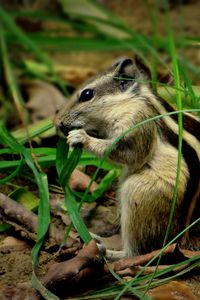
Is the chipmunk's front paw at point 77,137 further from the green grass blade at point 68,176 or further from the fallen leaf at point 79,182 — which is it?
the fallen leaf at point 79,182

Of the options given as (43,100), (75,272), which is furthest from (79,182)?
(43,100)

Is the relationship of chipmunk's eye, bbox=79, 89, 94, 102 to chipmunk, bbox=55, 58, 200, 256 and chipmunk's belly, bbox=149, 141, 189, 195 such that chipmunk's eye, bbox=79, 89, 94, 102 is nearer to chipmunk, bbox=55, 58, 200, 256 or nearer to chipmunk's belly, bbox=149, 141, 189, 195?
chipmunk, bbox=55, 58, 200, 256

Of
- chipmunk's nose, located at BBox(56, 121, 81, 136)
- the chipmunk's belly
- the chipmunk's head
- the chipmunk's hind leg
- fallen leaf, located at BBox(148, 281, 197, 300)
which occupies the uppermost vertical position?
the chipmunk's head

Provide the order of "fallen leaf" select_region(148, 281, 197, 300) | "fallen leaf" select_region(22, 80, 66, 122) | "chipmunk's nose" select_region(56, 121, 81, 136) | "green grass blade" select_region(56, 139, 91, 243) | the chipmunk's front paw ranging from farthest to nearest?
"fallen leaf" select_region(22, 80, 66, 122), "chipmunk's nose" select_region(56, 121, 81, 136), the chipmunk's front paw, "green grass blade" select_region(56, 139, 91, 243), "fallen leaf" select_region(148, 281, 197, 300)

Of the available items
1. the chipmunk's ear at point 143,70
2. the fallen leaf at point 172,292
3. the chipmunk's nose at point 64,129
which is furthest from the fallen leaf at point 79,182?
the fallen leaf at point 172,292

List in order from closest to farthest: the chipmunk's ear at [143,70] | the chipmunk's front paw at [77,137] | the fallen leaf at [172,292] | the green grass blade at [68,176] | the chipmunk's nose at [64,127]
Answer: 1. the fallen leaf at [172,292]
2. the green grass blade at [68,176]
3. the chipmunk's front paw at [77,137]
4. the chipmunk's nose at [64,127]
5. the chipmunk's ear at [143,70]

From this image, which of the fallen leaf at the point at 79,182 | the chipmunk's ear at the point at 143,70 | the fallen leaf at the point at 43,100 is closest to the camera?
the chipmunk's ear at the point at 143,70

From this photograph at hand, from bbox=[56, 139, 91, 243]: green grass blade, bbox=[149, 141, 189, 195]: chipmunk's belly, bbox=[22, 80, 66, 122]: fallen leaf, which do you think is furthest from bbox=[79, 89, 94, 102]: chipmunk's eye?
bbox=[22, 80, 66, 122]: fallen leaf

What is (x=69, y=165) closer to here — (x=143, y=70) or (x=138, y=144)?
(x=138, y=144)
